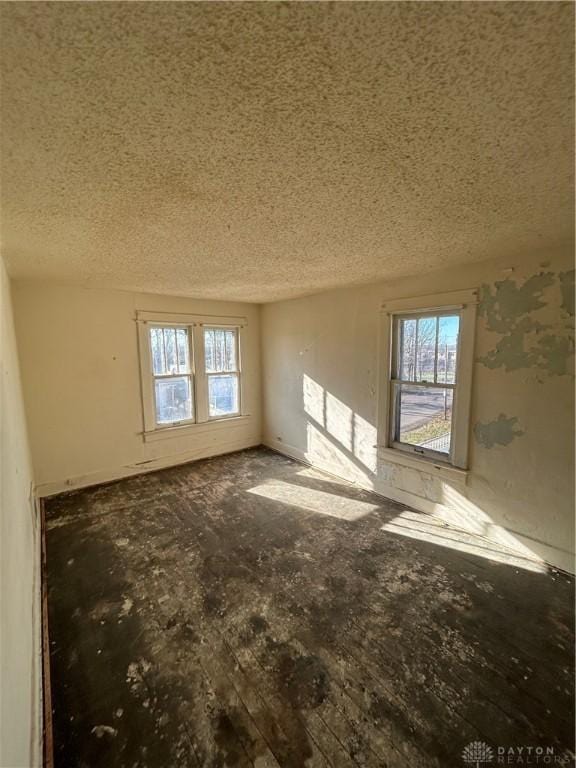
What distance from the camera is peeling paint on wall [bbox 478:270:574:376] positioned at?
88.6 inches

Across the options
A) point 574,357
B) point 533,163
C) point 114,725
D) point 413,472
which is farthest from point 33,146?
point 413,472

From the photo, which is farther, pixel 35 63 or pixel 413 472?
pixel 413 472

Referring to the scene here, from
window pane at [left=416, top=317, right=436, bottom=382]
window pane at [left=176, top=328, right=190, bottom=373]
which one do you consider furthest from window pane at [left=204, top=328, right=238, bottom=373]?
window pane at [left=416, top=317, right=436, bottom=382]

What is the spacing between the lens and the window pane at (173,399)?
14.2 feet

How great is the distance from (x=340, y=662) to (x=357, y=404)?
2.51 metres

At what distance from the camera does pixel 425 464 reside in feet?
10.1

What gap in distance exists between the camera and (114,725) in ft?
4.53

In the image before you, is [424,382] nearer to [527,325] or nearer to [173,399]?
[527,325]

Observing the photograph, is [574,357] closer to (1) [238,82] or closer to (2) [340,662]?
(2) [340,662]

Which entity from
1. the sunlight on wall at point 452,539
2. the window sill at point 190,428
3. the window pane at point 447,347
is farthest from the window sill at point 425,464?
the window sill at point 190,428

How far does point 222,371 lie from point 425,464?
319 centimetres

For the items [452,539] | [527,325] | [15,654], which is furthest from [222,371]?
[15,654]

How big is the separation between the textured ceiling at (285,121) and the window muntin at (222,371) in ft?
8.96

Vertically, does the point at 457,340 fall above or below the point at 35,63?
below
